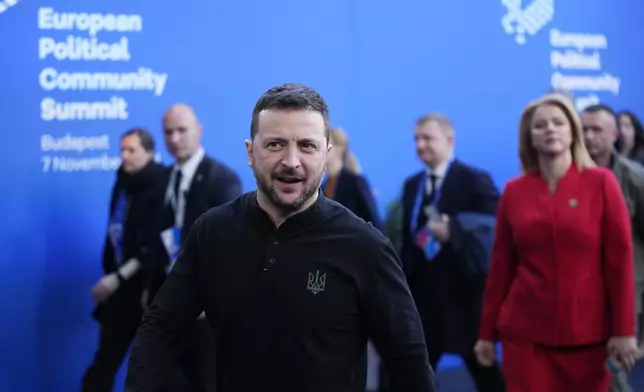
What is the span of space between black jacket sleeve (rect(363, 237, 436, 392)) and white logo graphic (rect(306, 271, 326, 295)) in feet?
0.34

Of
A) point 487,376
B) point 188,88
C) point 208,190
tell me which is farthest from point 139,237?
point 487,376

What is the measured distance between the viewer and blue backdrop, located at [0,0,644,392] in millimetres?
6690

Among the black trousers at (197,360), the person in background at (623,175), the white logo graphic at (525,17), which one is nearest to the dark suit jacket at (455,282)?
the person in background at (623,175)

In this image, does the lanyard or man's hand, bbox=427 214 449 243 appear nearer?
man's hand, bbox=427 214 449 243

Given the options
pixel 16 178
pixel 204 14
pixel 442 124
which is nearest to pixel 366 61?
pixel 204 14

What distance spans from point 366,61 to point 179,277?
5883 millimetres

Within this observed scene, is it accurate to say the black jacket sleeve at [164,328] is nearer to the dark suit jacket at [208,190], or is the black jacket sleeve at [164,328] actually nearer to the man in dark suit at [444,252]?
the dark suit jacket at [208,190]

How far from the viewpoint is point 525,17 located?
31.0 ft

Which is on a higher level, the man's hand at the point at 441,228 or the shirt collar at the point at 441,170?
the shirt collar at the point at 441,170

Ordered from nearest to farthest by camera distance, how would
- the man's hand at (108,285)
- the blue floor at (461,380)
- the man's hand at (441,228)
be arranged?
the man's hand at (441,228) < the man's hand at (108,285) < the blue floor at (461,380)

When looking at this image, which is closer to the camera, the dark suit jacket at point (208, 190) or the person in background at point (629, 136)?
the dark suit jacket at point (208, 190)

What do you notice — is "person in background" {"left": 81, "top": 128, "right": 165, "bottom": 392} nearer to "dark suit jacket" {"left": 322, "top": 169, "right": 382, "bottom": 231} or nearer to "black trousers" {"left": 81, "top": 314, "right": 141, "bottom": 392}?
"black trousers" {"left": 81, "top": 314, "right": 141, "bottom": 392}

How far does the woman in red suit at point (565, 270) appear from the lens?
14.8ft

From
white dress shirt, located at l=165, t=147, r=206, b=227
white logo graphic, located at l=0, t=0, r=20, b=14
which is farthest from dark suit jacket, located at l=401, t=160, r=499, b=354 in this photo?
white logo graphic, located at l=0, t=0, r=20, b=14
